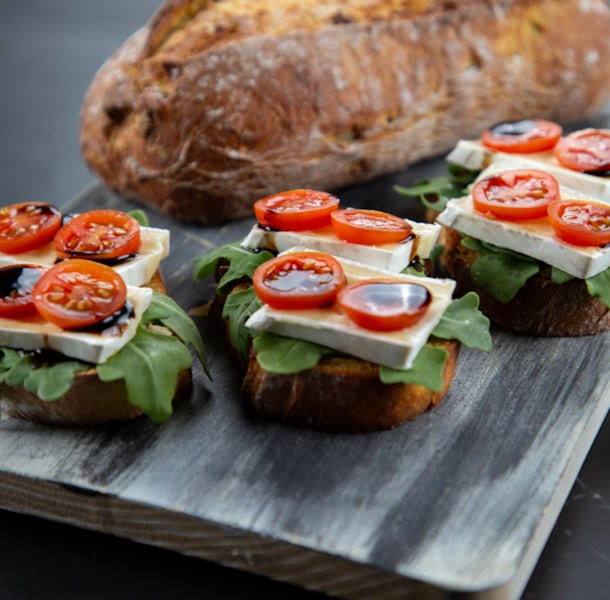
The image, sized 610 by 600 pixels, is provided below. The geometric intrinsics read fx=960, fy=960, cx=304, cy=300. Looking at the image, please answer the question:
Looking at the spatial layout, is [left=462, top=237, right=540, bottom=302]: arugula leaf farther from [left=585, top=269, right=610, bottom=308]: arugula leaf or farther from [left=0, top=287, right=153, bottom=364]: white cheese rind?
[left=0, top=287, right=153, bottom=364]: white cheese rind

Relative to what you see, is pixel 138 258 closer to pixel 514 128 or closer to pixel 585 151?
pixel 514 128

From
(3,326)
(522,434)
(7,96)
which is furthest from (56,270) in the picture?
(7,96)

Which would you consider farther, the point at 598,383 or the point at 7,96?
the point at 7,96

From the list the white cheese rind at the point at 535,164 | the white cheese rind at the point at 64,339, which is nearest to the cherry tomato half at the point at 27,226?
the white cheese rind at the point at 64,339

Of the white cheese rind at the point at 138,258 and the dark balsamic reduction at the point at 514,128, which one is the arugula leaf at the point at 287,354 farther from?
the dark balsamic reduction at the point at 514,128

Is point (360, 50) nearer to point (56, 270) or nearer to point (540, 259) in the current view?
point (540, 259)
